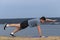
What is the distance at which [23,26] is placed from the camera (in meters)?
16.3

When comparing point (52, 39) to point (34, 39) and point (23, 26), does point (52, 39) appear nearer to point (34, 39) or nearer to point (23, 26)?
point (34, 39)

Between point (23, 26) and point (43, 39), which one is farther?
point (23, 26)

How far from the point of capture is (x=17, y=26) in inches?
647

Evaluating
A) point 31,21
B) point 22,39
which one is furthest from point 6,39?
point 31,21

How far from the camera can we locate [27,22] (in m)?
16.2

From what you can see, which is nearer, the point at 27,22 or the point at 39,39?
the point at 39,39

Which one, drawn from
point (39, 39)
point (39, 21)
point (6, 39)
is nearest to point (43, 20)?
point (39, 21)

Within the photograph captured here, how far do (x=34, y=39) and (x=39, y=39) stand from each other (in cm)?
26

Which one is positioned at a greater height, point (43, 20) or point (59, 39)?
point (43, 20)

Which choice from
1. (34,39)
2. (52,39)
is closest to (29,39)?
(34,39)

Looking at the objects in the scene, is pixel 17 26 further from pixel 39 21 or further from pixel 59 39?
pixel 59 39

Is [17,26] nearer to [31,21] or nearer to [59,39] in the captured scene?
[31,21]

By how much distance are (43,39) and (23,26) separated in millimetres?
1941

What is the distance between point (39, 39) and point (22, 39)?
2.89ft
